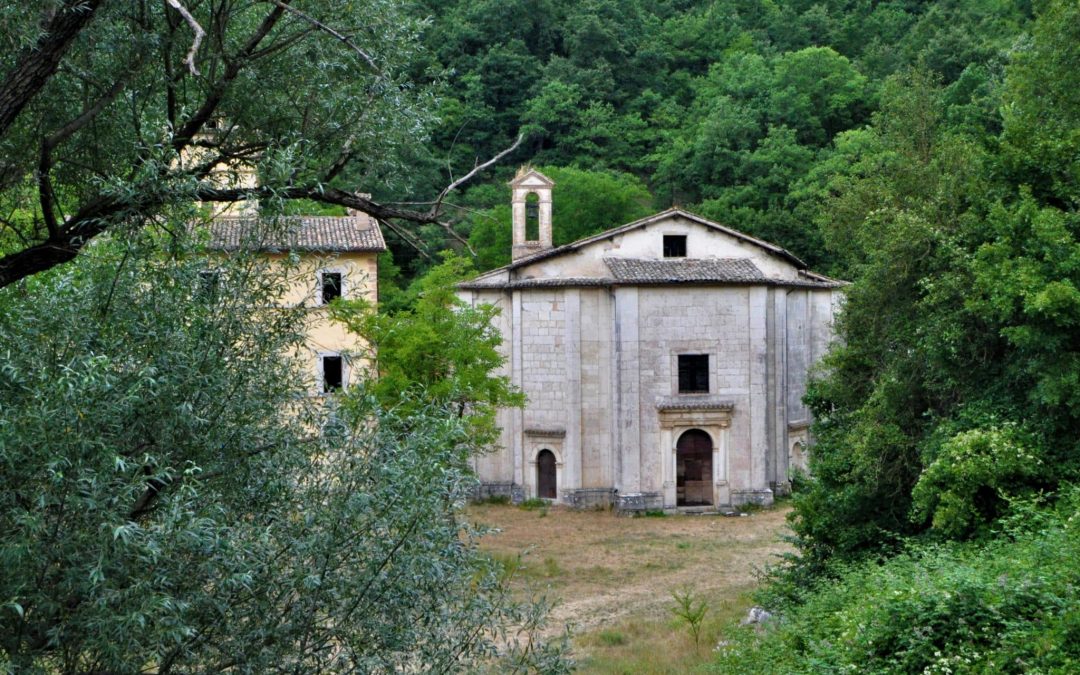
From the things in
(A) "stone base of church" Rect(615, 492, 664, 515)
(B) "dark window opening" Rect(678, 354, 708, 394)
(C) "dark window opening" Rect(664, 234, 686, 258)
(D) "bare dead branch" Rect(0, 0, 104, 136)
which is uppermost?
(C) "dark window opening" Rect(664, 234, 686, 258)

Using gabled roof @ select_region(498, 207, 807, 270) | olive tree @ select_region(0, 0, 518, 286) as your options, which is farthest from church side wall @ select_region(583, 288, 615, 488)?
olive tree @ select_region(0, 0, 518, 286)

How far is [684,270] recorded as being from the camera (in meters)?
28.2

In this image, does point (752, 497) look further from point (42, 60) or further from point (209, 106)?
point (42, 60)

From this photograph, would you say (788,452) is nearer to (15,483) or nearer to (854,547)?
(854,547)

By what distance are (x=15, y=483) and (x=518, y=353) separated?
77.5 feet

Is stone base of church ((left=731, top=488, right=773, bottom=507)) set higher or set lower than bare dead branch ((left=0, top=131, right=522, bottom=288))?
lower

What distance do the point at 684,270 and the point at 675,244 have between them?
3.11ft

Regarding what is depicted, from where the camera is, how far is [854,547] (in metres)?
14.4

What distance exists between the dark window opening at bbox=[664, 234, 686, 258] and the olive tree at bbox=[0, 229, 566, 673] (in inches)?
886

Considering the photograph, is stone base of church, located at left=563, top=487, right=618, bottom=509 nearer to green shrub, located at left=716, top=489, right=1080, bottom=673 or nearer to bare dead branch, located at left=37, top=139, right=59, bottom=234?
green shrub, located at left=716, top=489, right=1080, bottom=673

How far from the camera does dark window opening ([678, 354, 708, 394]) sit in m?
28.1

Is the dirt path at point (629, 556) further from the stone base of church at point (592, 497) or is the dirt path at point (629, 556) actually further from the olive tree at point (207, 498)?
the olive tree at point (207, 498)

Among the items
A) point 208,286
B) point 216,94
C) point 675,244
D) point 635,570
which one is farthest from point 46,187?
point 675,244

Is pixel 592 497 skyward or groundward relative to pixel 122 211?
groundward
